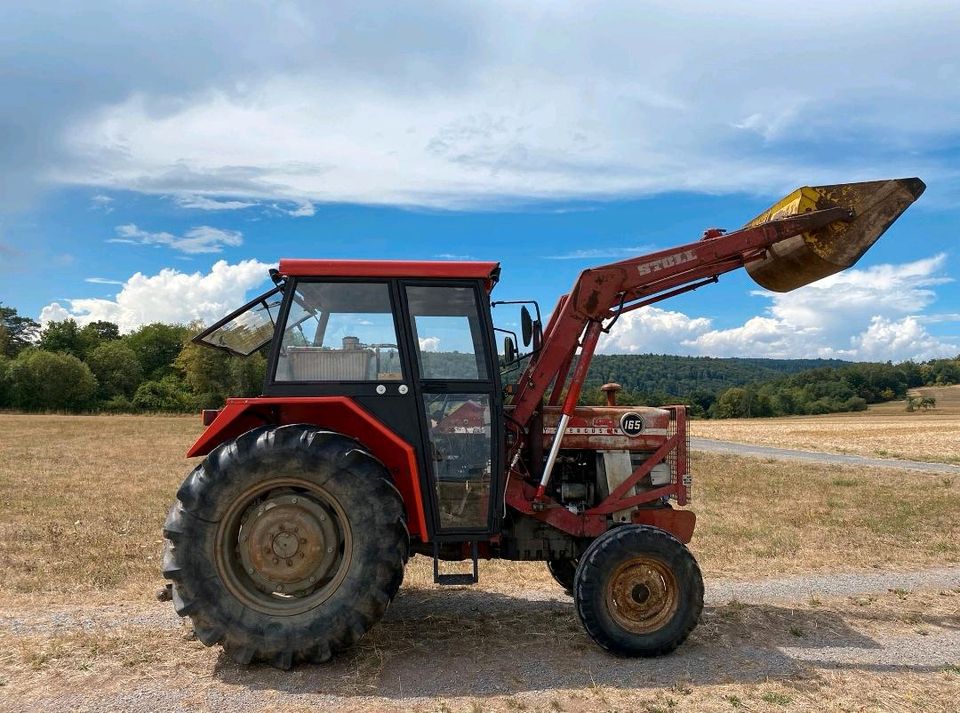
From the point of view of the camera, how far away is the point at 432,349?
5.58 meters

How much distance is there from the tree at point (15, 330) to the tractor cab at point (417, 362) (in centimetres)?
8440

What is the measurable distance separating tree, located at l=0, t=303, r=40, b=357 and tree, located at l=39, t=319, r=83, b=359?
4.99 m

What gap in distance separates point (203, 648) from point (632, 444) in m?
3.75

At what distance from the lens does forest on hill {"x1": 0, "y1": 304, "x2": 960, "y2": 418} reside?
166 ft

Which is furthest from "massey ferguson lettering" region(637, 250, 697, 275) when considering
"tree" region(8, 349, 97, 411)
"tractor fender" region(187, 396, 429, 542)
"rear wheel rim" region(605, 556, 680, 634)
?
"tree" region(8, 349, 97, 411)

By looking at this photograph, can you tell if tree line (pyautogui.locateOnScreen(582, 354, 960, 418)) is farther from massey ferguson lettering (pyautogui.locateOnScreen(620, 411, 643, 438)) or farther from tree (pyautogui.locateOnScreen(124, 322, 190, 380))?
massey ferguson lettering (pyautogui.locateOnScreen(620, 411, 643, 438))

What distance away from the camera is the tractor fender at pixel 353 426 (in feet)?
17.5

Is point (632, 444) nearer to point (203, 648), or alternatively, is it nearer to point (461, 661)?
point (461, 661)

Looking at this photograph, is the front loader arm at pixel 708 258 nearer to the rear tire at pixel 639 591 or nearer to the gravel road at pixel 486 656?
the rear tire at pixel 639 591

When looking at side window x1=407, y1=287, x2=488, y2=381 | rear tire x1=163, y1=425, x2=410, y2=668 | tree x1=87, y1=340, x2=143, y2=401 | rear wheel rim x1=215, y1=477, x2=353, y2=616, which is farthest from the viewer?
tree x1=87, y1=340, x2=143, y2=401

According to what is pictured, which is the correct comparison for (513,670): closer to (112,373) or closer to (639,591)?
(639,591)

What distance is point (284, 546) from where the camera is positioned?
521cm

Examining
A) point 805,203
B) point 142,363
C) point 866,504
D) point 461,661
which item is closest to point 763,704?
point 461,661

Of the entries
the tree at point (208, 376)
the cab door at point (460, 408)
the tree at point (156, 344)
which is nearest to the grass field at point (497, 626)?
the cab door at point (460, 408)
